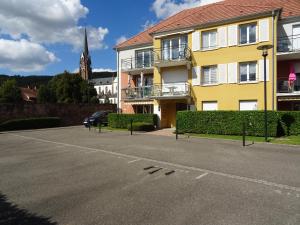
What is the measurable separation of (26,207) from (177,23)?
2288cm

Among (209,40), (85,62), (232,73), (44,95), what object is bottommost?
(232,73)

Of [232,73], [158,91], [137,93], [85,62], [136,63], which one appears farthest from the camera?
[85,62]

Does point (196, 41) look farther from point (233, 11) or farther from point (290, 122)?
point (290, 122)

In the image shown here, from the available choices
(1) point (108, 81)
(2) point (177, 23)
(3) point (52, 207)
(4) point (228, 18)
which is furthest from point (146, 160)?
(1) point (108, 81)

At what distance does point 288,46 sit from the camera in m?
21.5

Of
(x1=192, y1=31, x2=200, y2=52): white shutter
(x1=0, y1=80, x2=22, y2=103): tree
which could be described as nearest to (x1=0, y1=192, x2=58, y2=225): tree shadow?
(x1=192, y1=31, x2=200, y2=52): white shutter

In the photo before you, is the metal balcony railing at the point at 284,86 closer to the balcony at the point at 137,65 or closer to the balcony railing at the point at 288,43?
the balcony railing at the point at 288,43

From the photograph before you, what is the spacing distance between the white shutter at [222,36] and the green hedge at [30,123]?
21.3 meters

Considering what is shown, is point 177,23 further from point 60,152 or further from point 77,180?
point 77,180

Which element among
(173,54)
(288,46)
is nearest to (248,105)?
(288,46)

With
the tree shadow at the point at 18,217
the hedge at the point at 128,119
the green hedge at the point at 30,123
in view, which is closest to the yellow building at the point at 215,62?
the hedge at the point at 128,119

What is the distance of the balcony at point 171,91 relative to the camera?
23.8 metres

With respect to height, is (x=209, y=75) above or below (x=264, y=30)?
below

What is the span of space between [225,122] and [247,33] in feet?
26.8
